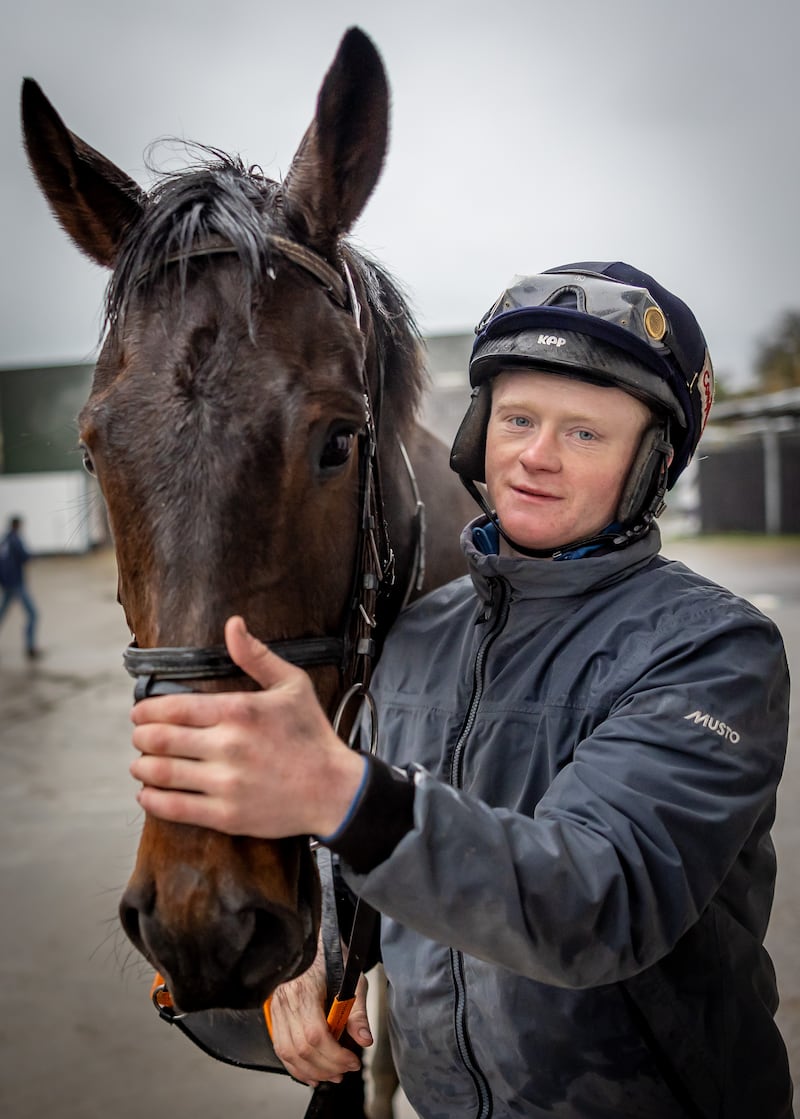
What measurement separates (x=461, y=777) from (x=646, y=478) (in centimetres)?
61

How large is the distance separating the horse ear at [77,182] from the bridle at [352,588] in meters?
0.39

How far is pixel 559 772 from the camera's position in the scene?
123cm

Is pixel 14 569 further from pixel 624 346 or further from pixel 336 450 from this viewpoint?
pixel 624 346

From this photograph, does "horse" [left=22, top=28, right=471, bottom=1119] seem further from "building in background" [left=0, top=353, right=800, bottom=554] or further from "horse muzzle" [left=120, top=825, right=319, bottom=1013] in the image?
"building in background" [left=0, top=353, right=800, bottom=554]

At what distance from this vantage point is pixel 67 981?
3.91 m

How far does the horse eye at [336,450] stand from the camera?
1320 mm

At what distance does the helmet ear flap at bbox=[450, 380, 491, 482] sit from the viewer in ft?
5.33

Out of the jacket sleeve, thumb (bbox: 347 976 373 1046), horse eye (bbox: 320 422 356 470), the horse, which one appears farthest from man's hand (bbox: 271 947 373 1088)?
horse eye (bbox: 320 422 356 470)

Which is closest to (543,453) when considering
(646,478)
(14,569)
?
(646,478)

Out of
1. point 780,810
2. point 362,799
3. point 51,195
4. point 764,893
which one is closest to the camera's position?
point 362,799

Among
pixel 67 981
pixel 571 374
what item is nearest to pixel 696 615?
pixel 571 374

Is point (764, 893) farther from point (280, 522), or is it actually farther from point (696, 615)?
point (280, 522)

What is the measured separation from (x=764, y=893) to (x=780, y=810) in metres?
4.39

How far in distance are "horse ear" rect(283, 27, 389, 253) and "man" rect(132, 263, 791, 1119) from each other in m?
0.37
